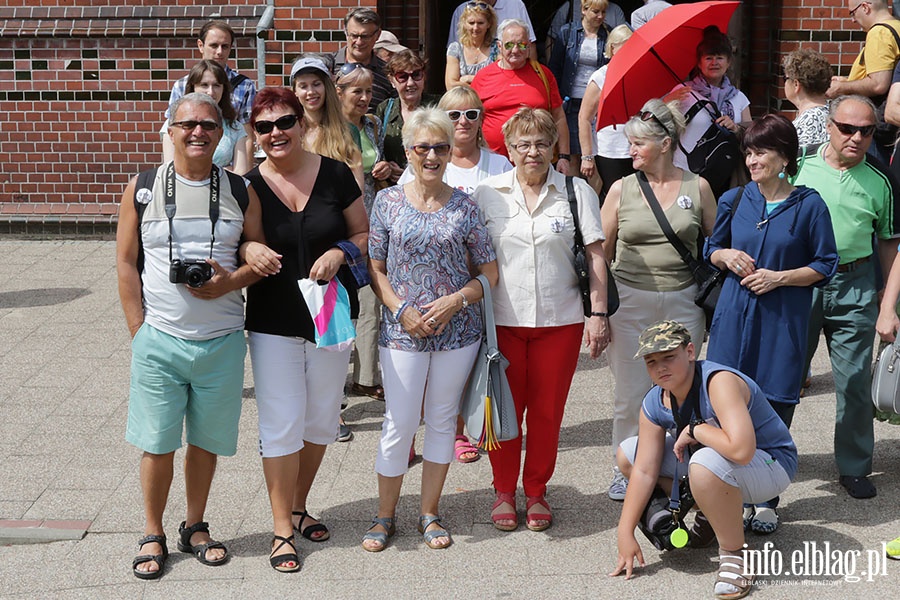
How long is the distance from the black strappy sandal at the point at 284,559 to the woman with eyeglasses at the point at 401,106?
2.50 metres

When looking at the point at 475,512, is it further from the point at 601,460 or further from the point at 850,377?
the point at 850,377

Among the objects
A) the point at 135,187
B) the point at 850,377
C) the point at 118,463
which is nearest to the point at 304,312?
the point at 135,187

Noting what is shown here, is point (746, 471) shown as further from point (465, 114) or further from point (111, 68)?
point (111, 68)

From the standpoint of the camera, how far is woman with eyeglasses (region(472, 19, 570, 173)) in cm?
764

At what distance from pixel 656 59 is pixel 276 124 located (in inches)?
111

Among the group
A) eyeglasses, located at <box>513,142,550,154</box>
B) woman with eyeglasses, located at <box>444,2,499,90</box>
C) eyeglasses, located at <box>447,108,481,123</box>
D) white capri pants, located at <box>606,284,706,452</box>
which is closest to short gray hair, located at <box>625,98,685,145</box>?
eyeglasses, located at <box>513,142,550,154</box>

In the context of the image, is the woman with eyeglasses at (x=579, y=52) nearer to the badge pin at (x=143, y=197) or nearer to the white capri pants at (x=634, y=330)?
the white capri pants at (x=634, y=330)

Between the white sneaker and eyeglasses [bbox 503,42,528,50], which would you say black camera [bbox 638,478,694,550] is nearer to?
the white sneaker

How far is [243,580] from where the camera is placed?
16.3 feet

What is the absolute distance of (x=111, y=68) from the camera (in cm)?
1067

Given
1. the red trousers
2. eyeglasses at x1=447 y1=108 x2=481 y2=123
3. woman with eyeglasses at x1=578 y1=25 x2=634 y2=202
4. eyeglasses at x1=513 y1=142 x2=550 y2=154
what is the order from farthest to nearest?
woman with eyeglasses at x1=578 y1=25 x2=634 y2=202 < eyeglasses at x1=447 y1=108 x2=481 y2=123 < the red trousers < eyeglasses at x1=513 y1=142 x2=550 y2=154

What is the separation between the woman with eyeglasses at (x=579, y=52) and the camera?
9148 mm

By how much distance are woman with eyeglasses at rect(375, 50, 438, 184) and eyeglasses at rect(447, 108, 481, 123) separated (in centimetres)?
99

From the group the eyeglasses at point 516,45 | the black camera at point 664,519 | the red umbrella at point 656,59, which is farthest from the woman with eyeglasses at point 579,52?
the black camera at point 664,519
